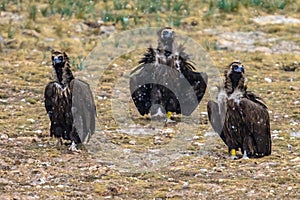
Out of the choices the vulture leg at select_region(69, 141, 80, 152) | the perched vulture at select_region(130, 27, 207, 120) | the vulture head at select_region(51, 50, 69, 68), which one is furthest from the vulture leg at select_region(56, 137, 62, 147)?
the perched vulture at select_region(130, 27, 207, 120)

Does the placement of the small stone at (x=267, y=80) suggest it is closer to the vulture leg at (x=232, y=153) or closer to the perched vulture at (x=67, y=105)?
the vulture leg at (x=232, y=153)

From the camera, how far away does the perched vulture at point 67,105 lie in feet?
29.9

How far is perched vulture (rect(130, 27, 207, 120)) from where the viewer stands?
34.2 feet

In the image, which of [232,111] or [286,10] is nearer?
[232,111]

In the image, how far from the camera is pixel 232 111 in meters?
8.89

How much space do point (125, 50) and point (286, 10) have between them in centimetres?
414

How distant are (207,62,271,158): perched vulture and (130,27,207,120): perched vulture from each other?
4.73ft

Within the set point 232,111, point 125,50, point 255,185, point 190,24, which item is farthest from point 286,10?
point 255,185

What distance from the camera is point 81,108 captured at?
912 centimetres

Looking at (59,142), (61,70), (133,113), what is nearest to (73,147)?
(59,142)

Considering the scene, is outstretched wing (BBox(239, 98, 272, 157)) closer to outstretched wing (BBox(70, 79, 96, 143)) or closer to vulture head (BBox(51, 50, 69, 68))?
outstretched wing (BBox(70, 79, 96, 143))

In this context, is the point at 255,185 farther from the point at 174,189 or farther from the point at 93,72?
the point at 93,72

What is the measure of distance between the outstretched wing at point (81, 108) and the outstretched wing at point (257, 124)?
1771 millimetres

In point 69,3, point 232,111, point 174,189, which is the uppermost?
point 69,3
